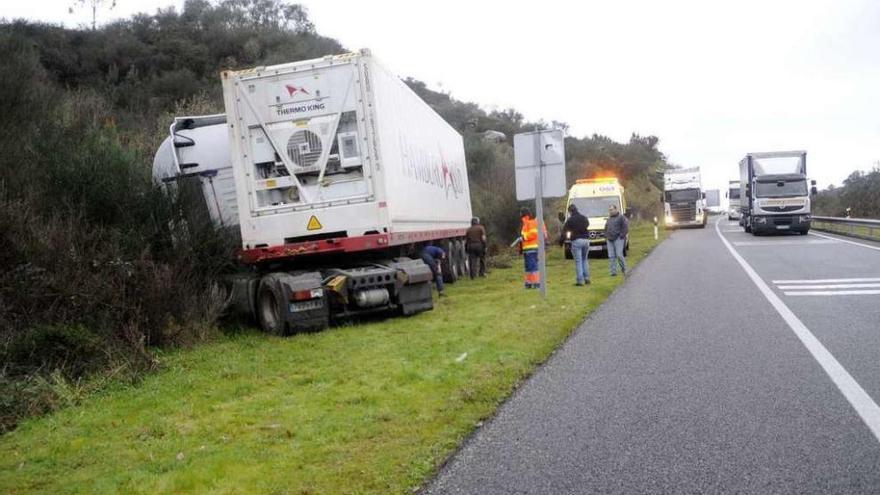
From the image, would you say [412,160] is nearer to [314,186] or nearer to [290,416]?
[314,186]

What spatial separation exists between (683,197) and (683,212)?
3.09 feet

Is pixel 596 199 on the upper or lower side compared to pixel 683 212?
upper

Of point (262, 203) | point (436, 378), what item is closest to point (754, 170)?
point (262, 203)

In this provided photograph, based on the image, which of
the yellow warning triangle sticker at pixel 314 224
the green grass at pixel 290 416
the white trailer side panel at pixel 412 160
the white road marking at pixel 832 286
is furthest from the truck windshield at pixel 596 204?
the yellow warning triangle sticker at pixel 314 224

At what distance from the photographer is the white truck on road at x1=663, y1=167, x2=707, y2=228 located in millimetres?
45406

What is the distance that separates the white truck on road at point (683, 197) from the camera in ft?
149

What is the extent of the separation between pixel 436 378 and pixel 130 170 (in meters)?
6.31

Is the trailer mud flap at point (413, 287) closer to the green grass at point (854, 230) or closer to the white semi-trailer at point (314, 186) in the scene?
the white semi-trailer at point (314, 186)

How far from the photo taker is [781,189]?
3166 centimetres

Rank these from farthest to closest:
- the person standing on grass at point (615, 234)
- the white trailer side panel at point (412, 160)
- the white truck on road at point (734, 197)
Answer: the white truck on road at point (734, 197), the person standing on grass at point (615, 234), the white trailer side panel at point (412, 160)

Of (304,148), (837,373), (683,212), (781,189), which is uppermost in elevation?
(304,148)

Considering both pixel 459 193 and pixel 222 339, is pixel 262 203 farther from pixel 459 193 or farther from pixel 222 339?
pixel 459 193

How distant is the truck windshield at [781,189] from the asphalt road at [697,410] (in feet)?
71.8

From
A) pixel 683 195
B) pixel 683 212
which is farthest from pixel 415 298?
pixel 683 212
